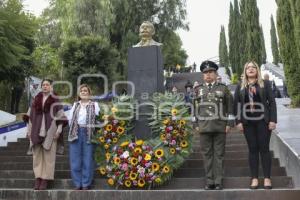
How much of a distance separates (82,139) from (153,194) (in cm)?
148

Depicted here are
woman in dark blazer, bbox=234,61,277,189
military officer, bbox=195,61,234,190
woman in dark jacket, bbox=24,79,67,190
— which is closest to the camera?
woman in dark blazer, bbox=234,61,277,189

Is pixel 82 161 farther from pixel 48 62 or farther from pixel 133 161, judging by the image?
pixel 48 62

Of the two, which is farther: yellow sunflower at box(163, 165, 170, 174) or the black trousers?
yellow sunflower at box(163, 165, 170, 174)

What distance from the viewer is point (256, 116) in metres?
6.30

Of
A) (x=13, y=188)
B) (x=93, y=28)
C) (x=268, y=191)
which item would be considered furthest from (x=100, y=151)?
(x=93, y=28)

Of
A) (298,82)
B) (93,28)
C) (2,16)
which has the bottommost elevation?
(298,82)

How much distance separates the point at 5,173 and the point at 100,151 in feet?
6.72

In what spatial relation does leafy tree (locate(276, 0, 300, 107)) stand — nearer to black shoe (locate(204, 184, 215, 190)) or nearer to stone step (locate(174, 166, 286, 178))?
stone step (locate(174, 166, 286, 178))

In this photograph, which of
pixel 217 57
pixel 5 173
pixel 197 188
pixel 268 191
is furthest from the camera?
pixel 217 57

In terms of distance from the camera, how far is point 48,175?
→ 712cm

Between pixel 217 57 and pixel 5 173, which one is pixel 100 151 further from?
pixel 217 57

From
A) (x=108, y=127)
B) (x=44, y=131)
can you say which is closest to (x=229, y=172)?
(x=108, y=127)

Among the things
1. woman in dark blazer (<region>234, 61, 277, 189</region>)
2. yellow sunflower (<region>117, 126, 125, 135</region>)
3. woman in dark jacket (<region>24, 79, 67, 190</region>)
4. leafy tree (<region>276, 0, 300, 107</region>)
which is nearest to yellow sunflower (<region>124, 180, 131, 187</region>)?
yellow sunflower (<region>117, 126, 125, 135</region>)

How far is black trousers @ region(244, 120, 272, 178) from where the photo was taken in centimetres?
626
